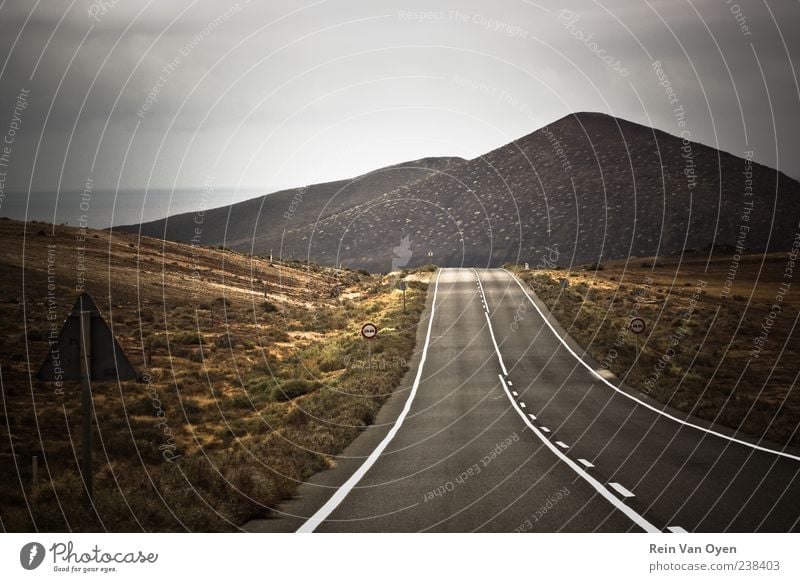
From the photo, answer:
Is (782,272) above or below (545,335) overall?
above

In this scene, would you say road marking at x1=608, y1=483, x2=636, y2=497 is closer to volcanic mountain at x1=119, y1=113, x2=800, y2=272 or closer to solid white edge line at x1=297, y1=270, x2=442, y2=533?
solid white edge line at x1=297, y1=270, x2=442, y2=533

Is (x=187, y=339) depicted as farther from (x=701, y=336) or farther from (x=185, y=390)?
(x=701, y=336)

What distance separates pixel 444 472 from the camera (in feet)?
38.9

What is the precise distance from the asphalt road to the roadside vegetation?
64.3 inches

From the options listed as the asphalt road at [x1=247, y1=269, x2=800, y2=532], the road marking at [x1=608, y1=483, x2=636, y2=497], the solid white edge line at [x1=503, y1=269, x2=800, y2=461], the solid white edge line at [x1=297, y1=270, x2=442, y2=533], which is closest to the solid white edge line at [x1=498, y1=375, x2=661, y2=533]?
the asphalt road at [x1=247, y1=269, x2=800, y2=532]

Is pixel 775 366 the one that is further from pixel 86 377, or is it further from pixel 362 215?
pixel 362 215

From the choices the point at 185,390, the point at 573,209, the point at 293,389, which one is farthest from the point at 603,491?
the point at 573,209

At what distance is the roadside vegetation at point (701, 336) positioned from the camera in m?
21.4

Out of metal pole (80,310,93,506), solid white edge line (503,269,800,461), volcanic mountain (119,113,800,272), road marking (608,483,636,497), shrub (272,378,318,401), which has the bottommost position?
shrub (272,378,318,401)

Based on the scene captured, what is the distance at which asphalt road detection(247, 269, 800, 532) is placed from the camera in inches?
340

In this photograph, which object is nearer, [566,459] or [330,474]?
[330,474]

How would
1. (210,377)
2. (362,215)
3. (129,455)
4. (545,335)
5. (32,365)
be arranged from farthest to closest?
Answer: (362,215), (545,335), (210,377), (32,365), (129,455)
